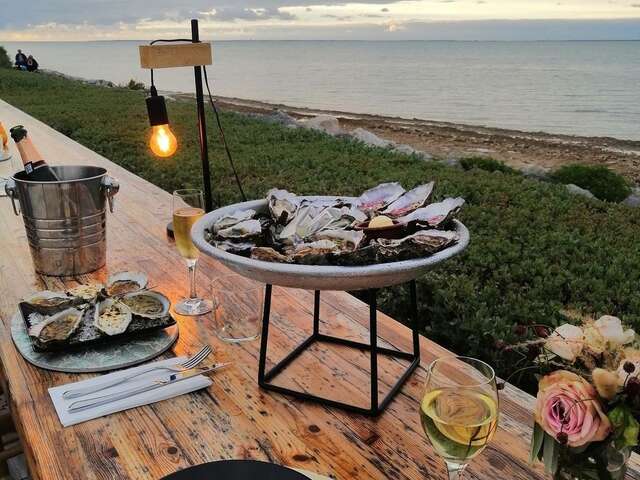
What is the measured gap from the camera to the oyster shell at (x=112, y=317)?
1.71 metres

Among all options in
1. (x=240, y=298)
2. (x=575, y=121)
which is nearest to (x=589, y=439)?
(x=240, y=298)

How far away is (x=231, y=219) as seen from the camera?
5.28 ft

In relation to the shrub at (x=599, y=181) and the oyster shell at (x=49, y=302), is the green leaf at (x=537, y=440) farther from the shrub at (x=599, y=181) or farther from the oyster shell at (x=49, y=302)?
the shrub at (x=599, y=181)

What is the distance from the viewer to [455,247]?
138 cm

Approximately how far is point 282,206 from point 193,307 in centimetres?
53

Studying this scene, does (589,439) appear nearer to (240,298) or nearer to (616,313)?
(240,298)

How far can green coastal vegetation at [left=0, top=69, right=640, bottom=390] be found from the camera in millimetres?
3105

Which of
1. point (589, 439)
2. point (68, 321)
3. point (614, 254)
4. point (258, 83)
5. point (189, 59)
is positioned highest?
point (189, 59)

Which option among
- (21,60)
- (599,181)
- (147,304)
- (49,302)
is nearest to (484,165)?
(599,181)

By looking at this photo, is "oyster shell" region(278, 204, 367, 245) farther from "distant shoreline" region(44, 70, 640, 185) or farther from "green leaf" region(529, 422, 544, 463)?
"distant shoreline" region(44, 70, 640, 185)

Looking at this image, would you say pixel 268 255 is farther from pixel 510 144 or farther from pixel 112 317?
pixel 510 144

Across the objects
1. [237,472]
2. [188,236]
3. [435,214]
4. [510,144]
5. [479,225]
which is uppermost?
[435,214]

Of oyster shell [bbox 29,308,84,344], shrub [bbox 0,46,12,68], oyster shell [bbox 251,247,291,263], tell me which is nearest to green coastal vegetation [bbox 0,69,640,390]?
oyster shell [bbox 251,247,291,263]

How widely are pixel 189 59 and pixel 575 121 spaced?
96.1 feet
